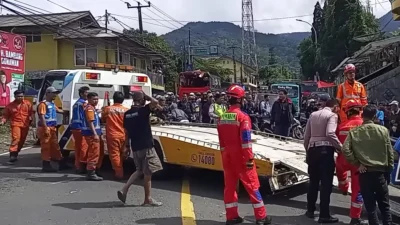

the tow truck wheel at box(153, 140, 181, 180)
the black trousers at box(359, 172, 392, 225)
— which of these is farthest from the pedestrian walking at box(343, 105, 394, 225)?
the tow truck wheel at box(153, 140, 181, 180)

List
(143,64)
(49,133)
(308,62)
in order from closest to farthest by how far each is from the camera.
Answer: (49,133), (143,64), (308,62)

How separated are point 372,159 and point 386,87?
1893 centimetres

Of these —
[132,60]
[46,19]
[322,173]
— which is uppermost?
[46,19]

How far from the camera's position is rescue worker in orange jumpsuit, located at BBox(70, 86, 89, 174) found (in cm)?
1052

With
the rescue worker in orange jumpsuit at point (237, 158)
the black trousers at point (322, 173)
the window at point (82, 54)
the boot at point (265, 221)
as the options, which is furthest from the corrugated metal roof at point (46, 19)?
the boot at point (265, 221)

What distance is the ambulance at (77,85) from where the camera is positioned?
1197 centimetres

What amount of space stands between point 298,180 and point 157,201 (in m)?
2.19

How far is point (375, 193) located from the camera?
6418mm

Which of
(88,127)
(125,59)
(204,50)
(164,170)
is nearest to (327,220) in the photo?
(164,170)

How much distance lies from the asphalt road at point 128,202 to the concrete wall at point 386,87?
14692 mm

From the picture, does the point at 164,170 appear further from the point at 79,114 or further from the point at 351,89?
the point at 351,89

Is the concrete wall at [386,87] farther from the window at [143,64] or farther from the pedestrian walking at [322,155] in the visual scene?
the window at [143,64]

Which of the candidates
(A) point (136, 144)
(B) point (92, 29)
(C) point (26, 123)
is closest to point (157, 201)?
(A) point (136, 144)

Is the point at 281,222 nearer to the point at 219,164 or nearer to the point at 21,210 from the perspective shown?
the point at 219,164
